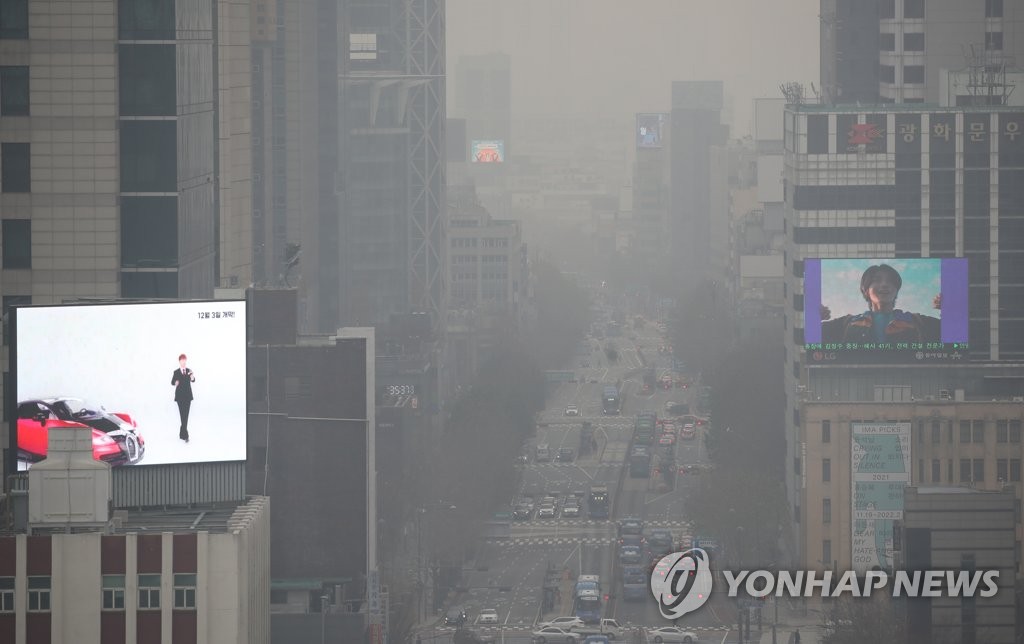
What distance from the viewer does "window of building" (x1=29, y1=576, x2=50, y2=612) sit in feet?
164

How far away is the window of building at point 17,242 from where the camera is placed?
212ft

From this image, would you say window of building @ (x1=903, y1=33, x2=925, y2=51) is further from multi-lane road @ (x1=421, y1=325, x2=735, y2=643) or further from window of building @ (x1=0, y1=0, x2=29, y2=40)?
window of building @ (x1=0, y1=0, x2=29, y2=40)

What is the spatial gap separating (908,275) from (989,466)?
39.1 ft

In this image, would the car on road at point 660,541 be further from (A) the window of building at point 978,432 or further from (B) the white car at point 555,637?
(B) the white car at point 555,637

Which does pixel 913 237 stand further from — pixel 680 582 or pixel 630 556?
pixel 680 582

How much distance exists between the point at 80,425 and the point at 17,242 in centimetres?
1084

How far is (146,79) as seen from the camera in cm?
6669

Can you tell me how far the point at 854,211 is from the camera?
130 meters

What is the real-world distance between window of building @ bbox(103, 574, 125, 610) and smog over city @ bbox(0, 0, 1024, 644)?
153 millimetres

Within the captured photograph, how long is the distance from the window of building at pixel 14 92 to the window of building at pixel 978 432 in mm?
65294

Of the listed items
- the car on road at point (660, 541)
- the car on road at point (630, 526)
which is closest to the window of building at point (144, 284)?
the car on road at point (660, 541)

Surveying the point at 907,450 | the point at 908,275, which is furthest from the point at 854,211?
the point at 907,450

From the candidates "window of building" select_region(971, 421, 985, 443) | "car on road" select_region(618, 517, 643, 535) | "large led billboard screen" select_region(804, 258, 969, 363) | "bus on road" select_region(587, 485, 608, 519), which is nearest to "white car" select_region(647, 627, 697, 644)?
"window of building" select_region(971, 421, 985, 443)

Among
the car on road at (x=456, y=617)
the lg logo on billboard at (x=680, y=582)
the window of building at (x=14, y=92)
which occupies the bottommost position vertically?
the car on road at (x=456, y=617)
